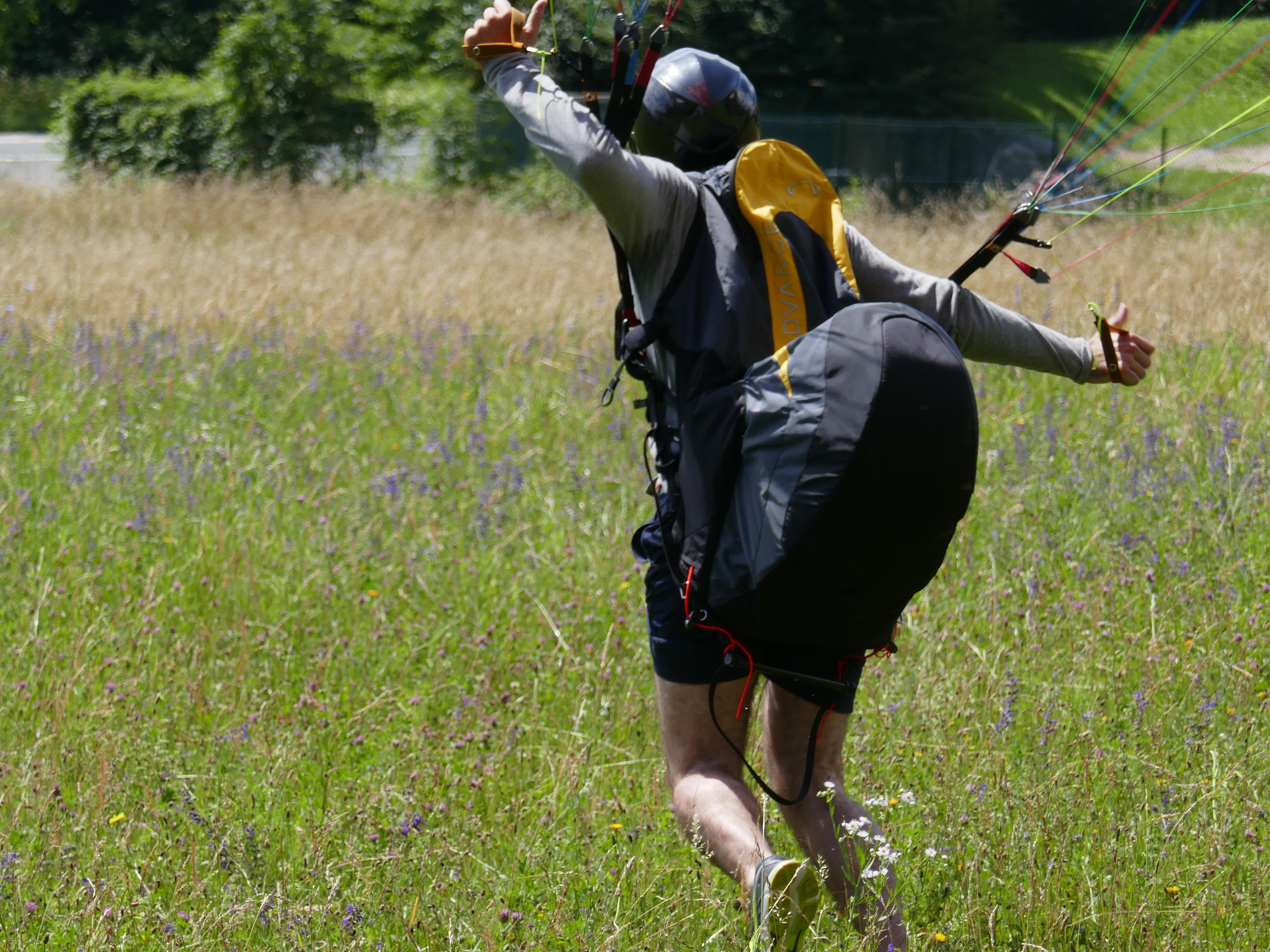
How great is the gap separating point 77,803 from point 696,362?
1.91 metres

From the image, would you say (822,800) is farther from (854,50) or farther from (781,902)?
(854,50)

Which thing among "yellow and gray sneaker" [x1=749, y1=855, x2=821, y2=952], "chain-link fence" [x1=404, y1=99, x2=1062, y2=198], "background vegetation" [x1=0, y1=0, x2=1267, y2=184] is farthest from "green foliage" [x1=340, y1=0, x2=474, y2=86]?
"yellow and gray sneaker" [x1=749, y1=855, x2=821, y2=952]

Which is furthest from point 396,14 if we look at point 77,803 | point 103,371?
point 77,803

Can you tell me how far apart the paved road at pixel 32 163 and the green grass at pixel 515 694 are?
17653 mm

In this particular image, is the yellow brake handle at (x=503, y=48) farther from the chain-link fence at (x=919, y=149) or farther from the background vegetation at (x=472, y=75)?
the chain-link fence at (x=919, y=149)

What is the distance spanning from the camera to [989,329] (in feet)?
8.12

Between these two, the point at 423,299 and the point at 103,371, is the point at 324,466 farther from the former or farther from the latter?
the point at 423,299

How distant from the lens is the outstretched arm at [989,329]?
2402 millimetres

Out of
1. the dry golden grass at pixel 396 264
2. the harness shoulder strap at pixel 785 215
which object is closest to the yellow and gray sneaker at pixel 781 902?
the harness shoulder strap at pixel 785 215

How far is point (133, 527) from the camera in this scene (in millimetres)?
4418

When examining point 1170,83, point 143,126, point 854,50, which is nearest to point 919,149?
point 854,50

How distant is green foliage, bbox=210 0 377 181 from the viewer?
2094 cm

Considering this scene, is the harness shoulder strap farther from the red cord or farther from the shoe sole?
the shoe sole

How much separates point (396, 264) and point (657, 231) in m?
9.14
